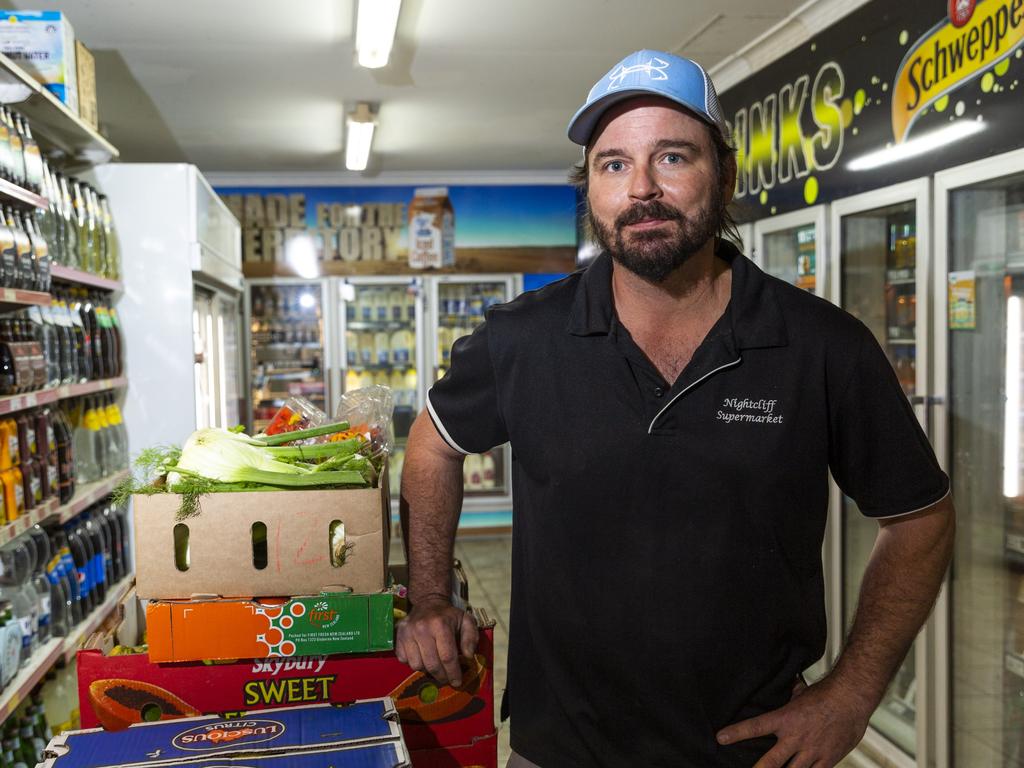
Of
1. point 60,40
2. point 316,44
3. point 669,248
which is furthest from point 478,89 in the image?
point 669,248

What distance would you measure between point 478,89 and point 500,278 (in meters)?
3.05

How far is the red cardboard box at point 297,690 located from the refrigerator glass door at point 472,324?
22.9 ft

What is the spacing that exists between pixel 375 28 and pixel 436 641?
3187 mm

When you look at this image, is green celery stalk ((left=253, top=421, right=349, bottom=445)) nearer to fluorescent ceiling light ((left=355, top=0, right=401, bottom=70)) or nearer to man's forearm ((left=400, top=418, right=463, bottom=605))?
man's forearm ((left=400, top=418, right=463, bottom=605))

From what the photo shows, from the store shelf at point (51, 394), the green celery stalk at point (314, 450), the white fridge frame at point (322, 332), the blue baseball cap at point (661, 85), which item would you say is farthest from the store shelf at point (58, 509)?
the white fridge frame at point (322, 332)

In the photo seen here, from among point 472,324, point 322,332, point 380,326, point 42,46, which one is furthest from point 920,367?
point 322,332

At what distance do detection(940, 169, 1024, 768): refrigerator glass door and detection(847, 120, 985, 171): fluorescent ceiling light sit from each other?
20cm

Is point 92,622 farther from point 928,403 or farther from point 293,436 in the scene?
point 928,403

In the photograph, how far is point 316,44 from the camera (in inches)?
196

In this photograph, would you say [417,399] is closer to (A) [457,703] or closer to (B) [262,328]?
(B) [262,328]

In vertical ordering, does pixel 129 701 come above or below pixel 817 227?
below

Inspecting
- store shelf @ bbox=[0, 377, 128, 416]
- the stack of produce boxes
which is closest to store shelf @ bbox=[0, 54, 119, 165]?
store shelf @ bbox=[0, 377, 128, 416]

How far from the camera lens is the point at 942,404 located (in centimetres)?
357

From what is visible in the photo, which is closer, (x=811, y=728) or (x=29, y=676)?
(x=811, y=728)
